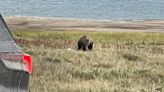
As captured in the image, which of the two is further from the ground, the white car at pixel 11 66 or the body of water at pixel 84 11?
the white car at pixel 11 66

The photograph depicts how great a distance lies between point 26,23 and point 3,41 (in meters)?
49.8

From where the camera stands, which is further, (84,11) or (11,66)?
(84,11)

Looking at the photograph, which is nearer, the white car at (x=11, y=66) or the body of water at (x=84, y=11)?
the white car at (x=11, y=66)

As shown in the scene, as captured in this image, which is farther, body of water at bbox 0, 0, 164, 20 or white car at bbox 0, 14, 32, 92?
body of water at bbox 0, 0, 164, 20

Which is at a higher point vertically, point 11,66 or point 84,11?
point 11,66

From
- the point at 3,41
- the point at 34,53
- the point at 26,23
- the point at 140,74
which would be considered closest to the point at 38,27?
the point at 26,23

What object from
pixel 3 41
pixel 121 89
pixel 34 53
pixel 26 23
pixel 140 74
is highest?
pixel 3 41

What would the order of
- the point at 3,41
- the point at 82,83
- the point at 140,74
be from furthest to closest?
the point at 140,74 → the point at 82,83 → the point at 3,41

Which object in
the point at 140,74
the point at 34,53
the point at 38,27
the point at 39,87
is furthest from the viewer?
the point at 38,27

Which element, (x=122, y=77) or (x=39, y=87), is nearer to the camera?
(x=39, y=87)

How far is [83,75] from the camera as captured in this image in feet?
37.8

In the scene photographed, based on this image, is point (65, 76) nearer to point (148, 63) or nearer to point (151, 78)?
point (151, 78)

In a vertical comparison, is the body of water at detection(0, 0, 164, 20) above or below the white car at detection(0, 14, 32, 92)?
below

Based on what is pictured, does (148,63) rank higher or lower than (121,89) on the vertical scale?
lower
